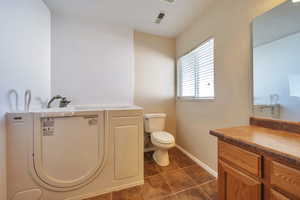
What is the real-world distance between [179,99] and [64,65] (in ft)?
7.15

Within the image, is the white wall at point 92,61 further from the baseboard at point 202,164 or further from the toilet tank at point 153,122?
the baseboard at point 202,164

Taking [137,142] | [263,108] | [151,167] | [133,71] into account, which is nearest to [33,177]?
[137,142]

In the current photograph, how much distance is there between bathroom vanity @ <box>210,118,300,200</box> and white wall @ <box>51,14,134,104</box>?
1938mm

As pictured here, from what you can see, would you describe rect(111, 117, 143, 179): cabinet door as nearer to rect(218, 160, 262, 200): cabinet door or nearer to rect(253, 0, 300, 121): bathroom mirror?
rect(218, 160, 262, 200): cabinet door

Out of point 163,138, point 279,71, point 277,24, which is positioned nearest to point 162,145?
point 163,138

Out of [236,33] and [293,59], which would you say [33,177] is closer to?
[293,59]

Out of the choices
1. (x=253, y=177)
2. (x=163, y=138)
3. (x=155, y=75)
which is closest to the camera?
(x=253, y=177)

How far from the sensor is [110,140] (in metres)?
1.58

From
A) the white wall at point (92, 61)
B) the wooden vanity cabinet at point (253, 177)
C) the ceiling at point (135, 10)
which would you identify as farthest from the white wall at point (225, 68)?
the white wall at point (92, 61)

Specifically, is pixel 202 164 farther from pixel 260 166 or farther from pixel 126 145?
pixel 260 166

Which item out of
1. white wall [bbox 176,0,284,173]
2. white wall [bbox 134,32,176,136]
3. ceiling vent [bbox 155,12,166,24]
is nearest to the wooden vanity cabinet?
white wall [bbox 176,0,284,173]

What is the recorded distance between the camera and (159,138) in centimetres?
211

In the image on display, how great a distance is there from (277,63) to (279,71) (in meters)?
0.07

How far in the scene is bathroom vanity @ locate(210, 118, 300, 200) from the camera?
623 mm
